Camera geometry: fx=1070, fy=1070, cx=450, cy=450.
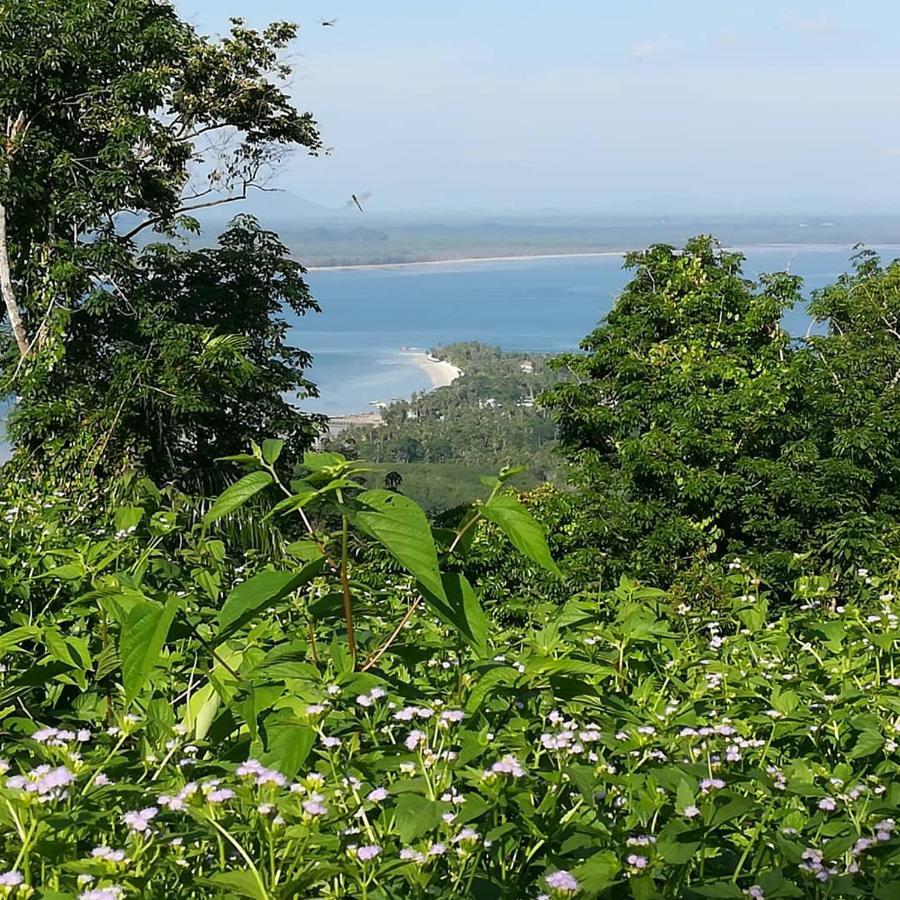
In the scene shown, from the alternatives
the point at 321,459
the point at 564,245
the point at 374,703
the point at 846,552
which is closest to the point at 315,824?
the point at 374,703

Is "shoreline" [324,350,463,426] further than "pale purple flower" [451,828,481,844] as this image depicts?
Yes

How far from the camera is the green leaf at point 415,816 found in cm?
97

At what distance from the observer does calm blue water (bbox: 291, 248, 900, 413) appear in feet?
168

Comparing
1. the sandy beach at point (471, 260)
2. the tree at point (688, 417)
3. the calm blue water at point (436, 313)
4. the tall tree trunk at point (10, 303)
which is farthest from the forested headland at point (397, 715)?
the sandy beach at point (471, 260)

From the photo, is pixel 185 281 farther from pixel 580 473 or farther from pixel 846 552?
pixel 846 552

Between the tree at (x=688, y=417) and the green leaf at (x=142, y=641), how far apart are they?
877 cm

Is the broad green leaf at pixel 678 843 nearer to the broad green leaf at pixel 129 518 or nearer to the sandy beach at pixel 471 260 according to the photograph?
the broad green leaf at pixel 129 518

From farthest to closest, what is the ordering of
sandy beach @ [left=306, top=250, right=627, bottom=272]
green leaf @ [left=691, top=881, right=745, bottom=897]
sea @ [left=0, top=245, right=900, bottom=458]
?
sandy beach @ [left=306, top=250, right=627, bottom=272], sea @ [left=0, top=245, right=900, bottom=458], green leaf @ [left=691, top=881, right=745, bottom=897]

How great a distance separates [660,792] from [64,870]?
617 mm

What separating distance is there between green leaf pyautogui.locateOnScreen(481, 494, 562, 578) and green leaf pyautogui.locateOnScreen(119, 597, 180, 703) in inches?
14.9

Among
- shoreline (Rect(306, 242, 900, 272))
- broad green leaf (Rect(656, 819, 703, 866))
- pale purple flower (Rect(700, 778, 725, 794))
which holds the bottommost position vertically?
pale purple flower (Rect(700, 778, 725, 794))

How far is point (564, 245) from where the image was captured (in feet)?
325

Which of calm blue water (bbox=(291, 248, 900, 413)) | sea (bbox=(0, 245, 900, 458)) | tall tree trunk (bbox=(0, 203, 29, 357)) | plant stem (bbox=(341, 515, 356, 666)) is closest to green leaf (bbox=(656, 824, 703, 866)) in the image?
plant stem (bbox=(341, 515, 356, 666))

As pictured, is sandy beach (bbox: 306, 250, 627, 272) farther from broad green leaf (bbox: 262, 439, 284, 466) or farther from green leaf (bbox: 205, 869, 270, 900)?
green leaf (bbox: 205, 869, 270, 900)
